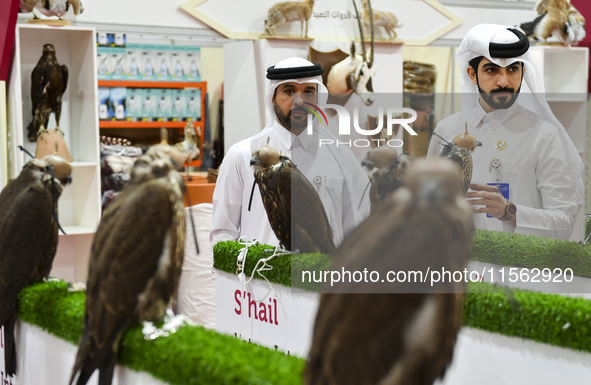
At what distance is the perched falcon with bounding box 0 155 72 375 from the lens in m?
1.06

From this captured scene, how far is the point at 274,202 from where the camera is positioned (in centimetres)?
144

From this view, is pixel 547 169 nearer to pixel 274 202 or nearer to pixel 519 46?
pixel 519 46

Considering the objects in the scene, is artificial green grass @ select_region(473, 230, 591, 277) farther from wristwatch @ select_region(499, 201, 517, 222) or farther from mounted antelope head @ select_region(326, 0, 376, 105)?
mounted antelope head @ select_region(326, 0, 376, 105)

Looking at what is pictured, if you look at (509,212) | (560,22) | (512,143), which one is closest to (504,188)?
(509,212)

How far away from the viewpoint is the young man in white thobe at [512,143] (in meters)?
1.33

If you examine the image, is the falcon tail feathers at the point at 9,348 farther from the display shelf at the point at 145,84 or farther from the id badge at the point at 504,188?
the display shelf at the point at 145,84

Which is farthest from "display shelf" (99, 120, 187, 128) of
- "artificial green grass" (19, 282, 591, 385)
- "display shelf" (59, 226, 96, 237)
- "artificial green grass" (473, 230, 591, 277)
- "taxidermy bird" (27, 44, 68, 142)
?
"artificial green grass" (473, 230, 591, 277)

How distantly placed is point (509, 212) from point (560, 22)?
12.0 feet

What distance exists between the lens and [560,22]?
14.3ft

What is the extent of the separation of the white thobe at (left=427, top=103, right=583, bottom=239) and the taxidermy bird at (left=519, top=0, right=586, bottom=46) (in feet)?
10.5

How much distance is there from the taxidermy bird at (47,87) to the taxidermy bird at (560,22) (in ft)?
11.6

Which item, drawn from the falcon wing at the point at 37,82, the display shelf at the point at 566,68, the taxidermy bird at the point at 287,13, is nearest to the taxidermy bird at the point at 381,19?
the taxidermy bird at the point at 287,13

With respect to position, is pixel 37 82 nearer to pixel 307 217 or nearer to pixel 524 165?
pixel 307 217

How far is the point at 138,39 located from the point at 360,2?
1772 mm
